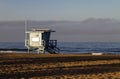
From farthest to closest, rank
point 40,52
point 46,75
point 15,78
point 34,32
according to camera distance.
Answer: point 40,52
point 34,32
point 46,75
point 15,78

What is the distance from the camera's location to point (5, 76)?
967 inches

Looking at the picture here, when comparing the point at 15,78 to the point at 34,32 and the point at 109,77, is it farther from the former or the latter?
the point at 34,32

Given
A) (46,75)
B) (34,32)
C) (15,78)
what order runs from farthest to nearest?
(34,32), (46,75), (15,78)

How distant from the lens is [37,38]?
190 feet

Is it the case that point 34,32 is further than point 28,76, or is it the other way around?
point 34,32

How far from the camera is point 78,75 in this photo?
2548cm

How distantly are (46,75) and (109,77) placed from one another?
11.9 ft

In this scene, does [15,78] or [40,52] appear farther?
[40,52]

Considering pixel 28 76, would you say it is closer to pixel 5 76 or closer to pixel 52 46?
pixel 5 76

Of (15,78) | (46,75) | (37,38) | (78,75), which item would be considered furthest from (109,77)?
(37,38)

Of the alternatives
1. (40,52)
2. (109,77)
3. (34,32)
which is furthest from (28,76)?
(40,52)

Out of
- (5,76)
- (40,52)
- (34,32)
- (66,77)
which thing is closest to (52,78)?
(66,77)

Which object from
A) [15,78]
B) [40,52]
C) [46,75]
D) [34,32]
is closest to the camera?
[15,78]

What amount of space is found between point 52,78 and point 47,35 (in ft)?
116
